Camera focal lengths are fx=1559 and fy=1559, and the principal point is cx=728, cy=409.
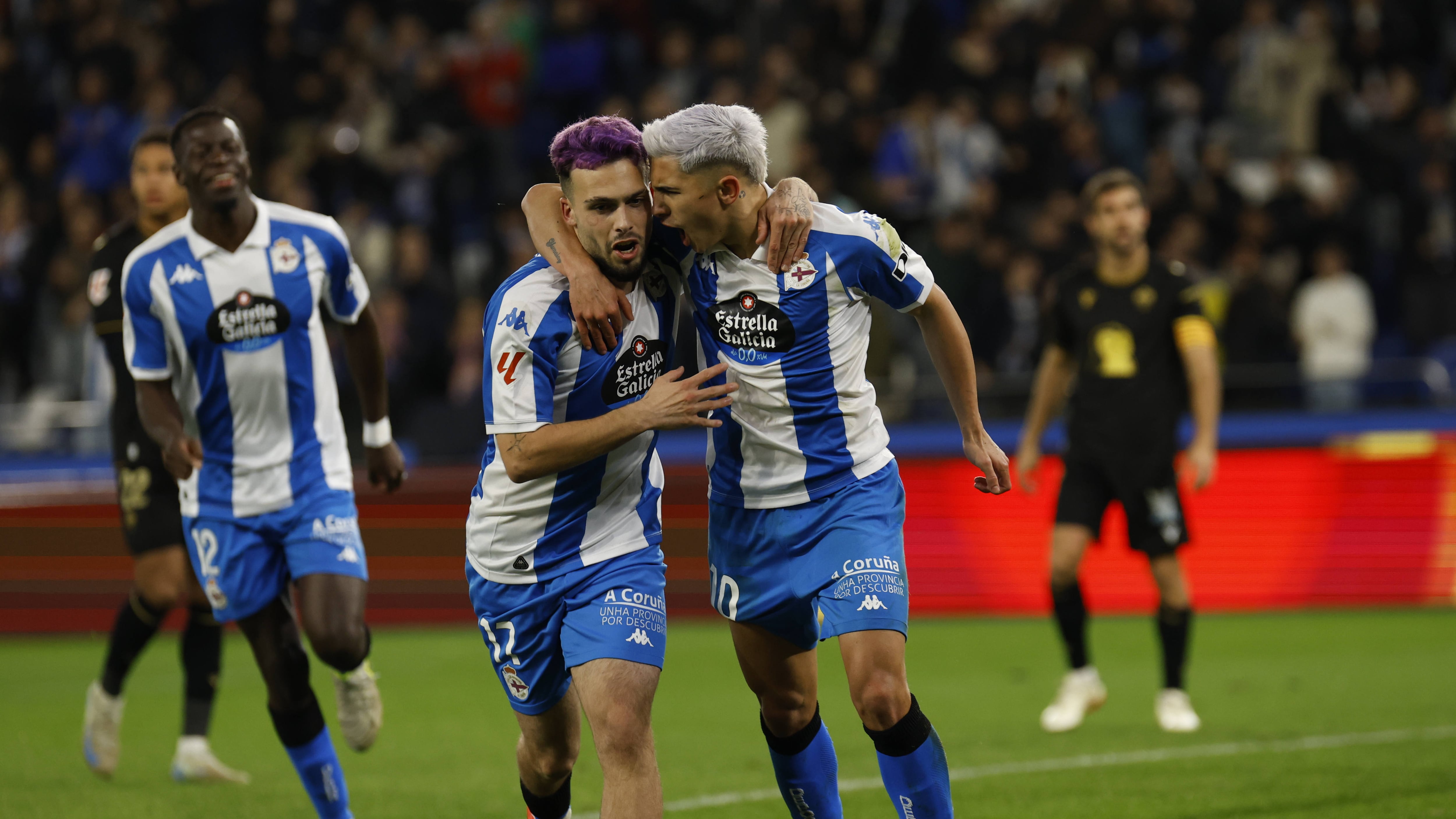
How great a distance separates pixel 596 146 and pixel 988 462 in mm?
1528

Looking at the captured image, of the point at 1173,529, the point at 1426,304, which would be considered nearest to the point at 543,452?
the point at 1173,529

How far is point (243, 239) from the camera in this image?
579 centimetres

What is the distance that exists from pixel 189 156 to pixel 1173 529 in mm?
4946

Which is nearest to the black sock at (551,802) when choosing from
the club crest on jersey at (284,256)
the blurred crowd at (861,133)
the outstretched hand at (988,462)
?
the outstretched hand at (988,462)

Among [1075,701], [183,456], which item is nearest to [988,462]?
[183,456]

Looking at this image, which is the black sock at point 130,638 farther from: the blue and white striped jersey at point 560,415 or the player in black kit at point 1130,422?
the player in black kit at point 1130,422

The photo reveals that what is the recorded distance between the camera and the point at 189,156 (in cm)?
563

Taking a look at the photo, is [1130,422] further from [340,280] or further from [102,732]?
[102,732]

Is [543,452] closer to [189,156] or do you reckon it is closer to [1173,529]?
[189,156]

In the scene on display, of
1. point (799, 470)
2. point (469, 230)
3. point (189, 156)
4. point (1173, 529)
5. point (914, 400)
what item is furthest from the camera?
point (469, 230)

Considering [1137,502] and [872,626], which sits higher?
[872,626]

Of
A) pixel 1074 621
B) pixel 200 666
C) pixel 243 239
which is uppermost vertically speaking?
pixel 243 239

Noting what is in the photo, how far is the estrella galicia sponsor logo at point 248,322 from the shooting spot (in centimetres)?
568

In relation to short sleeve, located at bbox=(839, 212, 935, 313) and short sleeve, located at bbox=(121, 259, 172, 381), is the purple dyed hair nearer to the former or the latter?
short sleeve, located at bbox=(839, 212, 935, 313)
